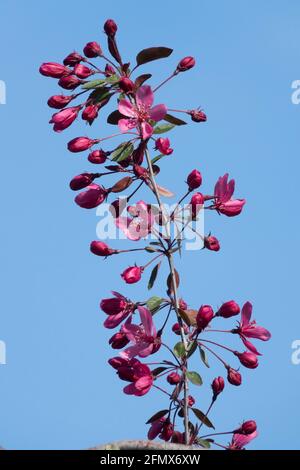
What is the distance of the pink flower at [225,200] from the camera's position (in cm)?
628

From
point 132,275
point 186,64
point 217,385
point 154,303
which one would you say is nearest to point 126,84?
point 186,64

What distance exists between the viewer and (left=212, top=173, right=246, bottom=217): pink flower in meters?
6.28

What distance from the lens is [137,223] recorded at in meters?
5.88

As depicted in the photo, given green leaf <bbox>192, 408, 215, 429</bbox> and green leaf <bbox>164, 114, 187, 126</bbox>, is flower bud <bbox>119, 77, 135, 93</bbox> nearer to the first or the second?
green leaf <bbox>164, 114, 187, 126</bbox>

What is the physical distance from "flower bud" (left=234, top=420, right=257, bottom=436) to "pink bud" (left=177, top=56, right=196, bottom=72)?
2.37 meters

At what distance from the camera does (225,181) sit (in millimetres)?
6312

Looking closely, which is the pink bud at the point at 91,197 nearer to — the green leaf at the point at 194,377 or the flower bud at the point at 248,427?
the green leaf at the point at 194,377

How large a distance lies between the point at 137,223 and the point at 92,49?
125cm

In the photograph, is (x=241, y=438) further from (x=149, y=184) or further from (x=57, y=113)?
(x=57, y=113)

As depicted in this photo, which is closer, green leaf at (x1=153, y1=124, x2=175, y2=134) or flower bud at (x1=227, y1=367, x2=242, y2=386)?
flower bud at (x1=227, y1=367, x2=242, y2=386)

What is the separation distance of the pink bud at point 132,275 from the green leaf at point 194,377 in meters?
0.67

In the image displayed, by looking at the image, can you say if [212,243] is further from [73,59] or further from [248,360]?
[73,59]

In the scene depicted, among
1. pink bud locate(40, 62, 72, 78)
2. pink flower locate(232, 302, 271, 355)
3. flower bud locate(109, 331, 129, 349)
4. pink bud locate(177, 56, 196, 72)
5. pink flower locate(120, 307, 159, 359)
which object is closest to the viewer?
pink flower locate(120, 307, 159, 359)
